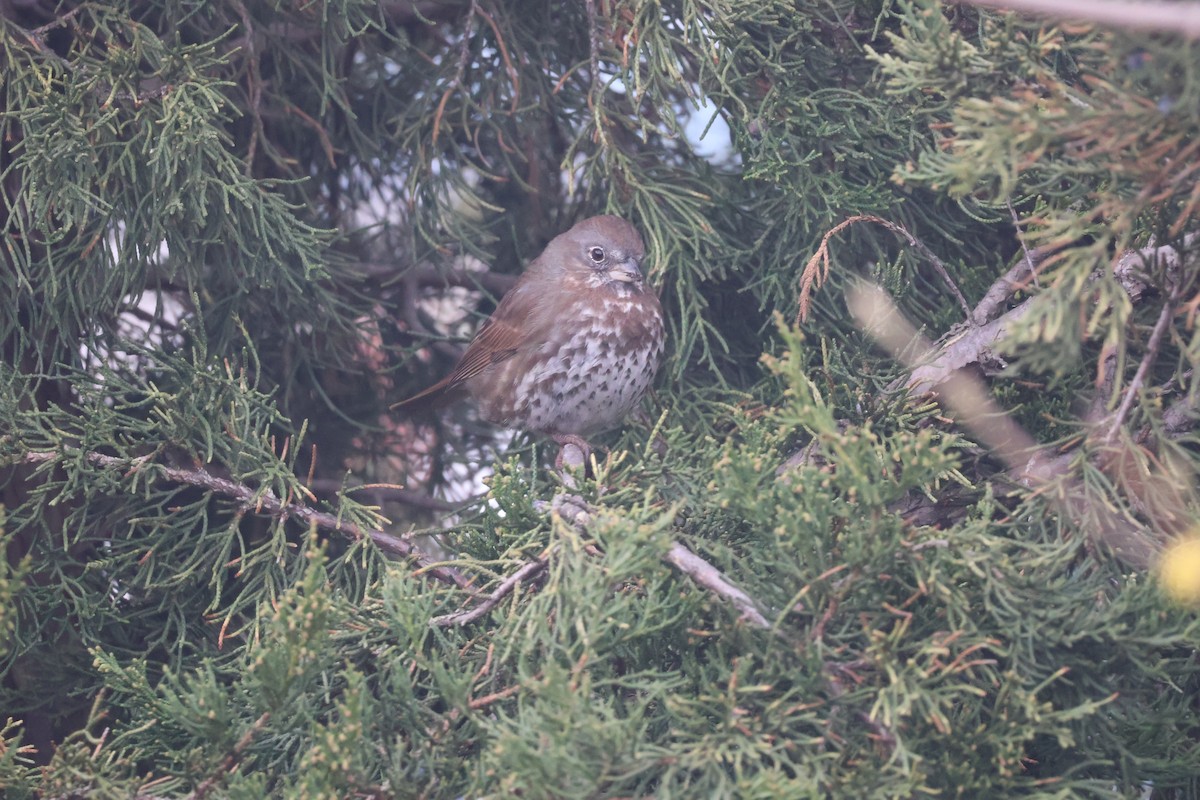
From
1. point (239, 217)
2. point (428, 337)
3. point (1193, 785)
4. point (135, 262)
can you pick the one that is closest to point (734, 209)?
point (428, 337)

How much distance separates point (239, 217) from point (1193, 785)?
7.62ft

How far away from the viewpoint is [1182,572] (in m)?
1.70

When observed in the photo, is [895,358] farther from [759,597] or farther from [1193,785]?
[1193,785]

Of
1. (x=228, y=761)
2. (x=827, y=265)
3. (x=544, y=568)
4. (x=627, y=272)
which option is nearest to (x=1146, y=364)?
(x=827, y=265)

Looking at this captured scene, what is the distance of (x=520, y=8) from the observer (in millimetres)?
3086

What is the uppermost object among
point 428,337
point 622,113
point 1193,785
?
point 622,113

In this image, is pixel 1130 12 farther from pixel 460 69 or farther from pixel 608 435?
pixel 608 435

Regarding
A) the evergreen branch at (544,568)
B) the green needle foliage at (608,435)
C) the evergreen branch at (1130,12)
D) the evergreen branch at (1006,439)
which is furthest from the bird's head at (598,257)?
the evergreen branch at (1130,12)

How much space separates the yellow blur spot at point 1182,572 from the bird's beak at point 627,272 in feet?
6.19

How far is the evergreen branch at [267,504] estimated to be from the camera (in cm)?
235

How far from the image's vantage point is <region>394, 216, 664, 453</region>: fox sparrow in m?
Answer: 3.26

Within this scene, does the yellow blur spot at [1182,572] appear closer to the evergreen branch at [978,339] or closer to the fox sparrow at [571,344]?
the evergreen branch at [978,339]

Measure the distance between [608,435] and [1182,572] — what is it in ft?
7.01

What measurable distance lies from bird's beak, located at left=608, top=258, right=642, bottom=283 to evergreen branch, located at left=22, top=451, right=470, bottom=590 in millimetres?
1223
